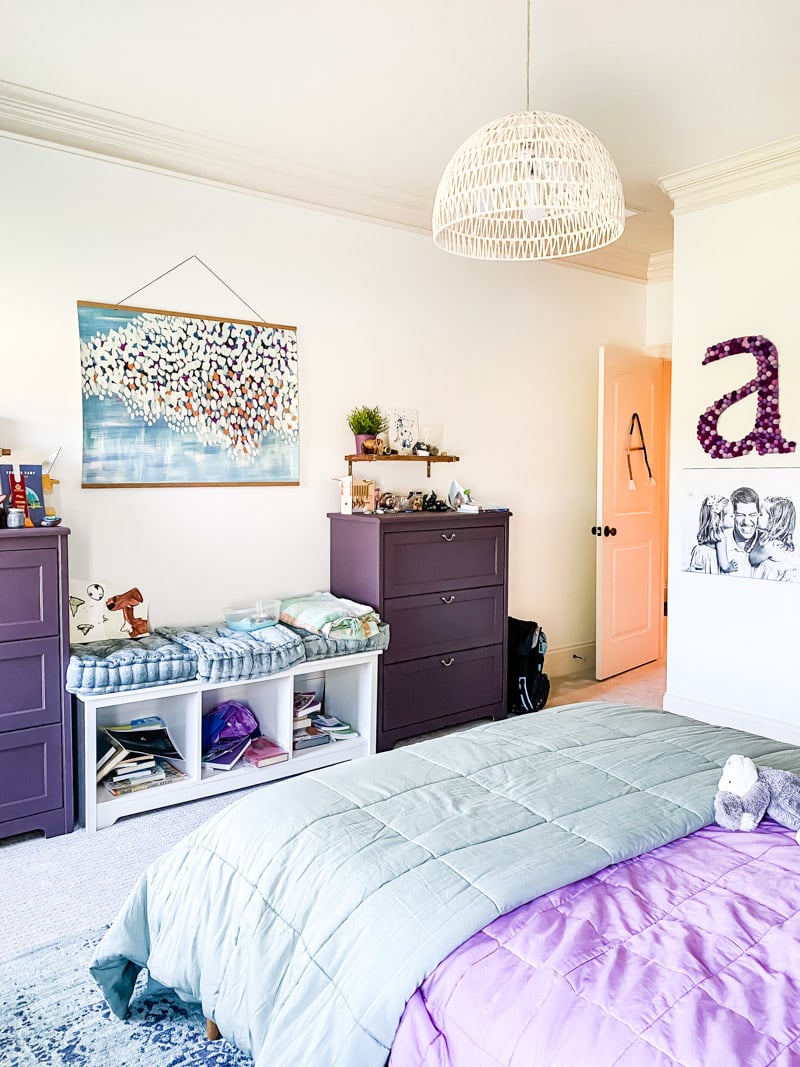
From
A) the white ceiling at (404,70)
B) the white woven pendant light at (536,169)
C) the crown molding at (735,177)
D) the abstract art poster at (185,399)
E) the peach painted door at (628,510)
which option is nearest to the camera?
the white woven pendant light at (536,169)

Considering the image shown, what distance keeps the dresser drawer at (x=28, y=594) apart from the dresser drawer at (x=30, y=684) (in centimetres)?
5

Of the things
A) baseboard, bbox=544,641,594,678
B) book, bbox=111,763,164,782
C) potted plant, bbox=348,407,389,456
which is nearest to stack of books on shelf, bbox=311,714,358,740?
book, bbox=111,763,164,782

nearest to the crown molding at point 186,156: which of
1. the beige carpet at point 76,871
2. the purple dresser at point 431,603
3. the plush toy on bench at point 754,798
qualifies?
the purple dresser at point 431,603

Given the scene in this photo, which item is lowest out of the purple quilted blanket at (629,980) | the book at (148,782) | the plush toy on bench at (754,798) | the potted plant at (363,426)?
the book at (148,782)

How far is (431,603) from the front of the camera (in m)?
3.76

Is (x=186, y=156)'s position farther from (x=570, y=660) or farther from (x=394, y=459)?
(x=570, y=660)

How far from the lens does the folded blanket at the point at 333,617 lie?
11.0ft

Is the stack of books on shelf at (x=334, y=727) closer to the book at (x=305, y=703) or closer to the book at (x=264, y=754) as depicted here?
the book at (x=305, y=703)

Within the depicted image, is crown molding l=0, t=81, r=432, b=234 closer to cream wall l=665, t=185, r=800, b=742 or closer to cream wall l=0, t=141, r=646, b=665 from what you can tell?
cream wall l=0, t=141, r=646, b=665

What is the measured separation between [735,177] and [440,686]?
9.01 feet

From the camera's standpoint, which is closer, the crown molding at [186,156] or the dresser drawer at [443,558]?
the crown molding at [186,156]

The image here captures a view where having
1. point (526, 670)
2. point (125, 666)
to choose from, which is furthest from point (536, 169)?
point (526, 670)

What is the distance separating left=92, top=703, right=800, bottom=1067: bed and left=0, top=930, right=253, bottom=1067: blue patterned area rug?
0.08 meters

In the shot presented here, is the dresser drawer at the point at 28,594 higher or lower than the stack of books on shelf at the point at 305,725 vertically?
higher
